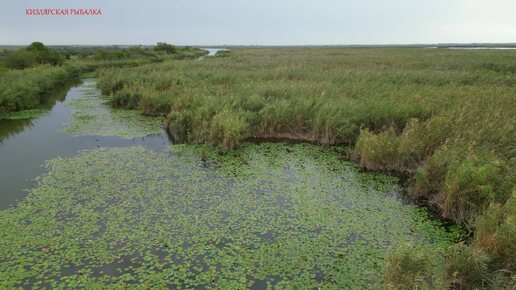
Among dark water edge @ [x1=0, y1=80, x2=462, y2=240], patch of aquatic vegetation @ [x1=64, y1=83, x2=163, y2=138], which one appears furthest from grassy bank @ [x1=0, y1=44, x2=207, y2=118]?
patch of aquatic vegetation @ [x1=64, y1=83, x2=163, y2=138]

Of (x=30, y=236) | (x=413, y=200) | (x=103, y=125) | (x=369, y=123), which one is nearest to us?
(x=30, y=236)

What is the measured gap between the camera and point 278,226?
6.11 meters

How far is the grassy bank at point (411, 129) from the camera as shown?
4598 millimetres

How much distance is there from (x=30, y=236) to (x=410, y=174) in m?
8.07

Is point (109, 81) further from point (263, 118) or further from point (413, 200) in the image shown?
point (413, 200)

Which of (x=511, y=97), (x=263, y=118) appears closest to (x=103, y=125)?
(x=263, y=118)

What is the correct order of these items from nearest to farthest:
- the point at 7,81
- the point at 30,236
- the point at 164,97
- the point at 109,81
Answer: the point at 30,236 < the point at 164,97 < the point at 7,81 < the point at 109,81

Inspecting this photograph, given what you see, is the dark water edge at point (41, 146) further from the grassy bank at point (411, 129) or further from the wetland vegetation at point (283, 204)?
the grassy bank at point (411, 129)

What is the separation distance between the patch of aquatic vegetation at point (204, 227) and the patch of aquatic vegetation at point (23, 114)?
752 cm

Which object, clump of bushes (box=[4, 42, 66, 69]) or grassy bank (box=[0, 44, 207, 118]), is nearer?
grassy bank (box=[0, 44, 207, 118])

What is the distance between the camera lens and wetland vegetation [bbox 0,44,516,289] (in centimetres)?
465

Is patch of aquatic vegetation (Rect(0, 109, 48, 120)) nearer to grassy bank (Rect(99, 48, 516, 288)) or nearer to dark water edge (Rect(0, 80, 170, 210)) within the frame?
dark water edge (Rect(0, 80, 170, 210))

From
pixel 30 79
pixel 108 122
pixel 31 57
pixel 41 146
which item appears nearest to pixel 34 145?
pixel 41 146

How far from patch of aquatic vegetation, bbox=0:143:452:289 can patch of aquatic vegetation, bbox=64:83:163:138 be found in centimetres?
306
